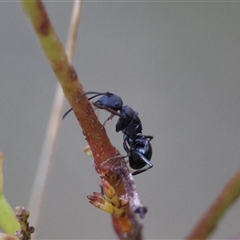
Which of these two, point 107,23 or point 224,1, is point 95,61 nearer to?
point 107,23

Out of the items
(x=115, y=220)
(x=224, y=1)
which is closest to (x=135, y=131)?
(x=115, y=220)

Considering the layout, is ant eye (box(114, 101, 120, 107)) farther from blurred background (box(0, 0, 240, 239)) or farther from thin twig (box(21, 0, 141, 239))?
blurred background (box(0, 0, 240, 239))

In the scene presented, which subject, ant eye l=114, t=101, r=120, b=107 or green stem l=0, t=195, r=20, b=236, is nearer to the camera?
green stem l=0, t=195, r=20, b=236

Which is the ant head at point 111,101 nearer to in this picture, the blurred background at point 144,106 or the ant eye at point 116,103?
the ant eye at point 116,103

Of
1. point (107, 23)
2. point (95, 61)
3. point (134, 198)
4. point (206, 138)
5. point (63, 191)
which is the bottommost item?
point (63, 191)

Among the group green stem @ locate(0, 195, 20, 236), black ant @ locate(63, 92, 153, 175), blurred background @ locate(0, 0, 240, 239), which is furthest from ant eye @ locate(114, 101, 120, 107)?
blurred background @ locate(0, 0, 240, 239)

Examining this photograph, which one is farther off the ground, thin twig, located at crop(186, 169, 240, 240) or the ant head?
the ant head

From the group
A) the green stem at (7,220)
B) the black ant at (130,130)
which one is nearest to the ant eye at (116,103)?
the black ant at (130,130)
